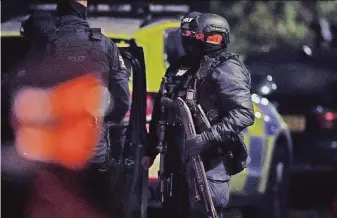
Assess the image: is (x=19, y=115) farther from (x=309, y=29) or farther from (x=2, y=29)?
(x=309, y=29)

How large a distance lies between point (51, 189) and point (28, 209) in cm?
50

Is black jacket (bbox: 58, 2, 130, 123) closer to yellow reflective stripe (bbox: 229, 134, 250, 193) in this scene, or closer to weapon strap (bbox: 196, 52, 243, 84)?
weapon strap (bbox: 196, 52, 243, 84)

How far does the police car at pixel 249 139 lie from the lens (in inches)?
304

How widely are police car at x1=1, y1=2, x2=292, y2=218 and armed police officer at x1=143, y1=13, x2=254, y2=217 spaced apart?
77cm

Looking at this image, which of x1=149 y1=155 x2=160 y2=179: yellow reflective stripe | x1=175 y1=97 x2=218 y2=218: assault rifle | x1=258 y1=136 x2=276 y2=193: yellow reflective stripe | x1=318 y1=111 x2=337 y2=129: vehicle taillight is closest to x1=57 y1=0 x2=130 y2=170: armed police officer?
x1=175 y1=97 x2=218 y2=218: assault rifle

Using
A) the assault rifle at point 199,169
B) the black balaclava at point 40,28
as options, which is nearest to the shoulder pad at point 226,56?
the assault rifle at point 199,169

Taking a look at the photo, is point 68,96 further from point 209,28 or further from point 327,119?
point 327,119

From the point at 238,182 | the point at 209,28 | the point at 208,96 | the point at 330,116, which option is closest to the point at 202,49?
the point at 209,28

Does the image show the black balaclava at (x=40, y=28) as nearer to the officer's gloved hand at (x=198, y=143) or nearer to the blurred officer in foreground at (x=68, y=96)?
the blurred officer in foreground at (x=68, y=96)

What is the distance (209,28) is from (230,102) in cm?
47

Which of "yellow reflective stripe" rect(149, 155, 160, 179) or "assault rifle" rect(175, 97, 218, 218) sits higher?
"assault rifle" rect(175, 97, 218, 218)

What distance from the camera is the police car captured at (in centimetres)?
772

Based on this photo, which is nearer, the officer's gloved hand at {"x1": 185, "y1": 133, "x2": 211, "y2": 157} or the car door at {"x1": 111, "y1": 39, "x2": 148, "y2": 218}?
the officer's gloved hand at {"x1": 185, "y1": 133, "x2": 211, "y2": 157}

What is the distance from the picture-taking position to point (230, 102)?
5852 mm
